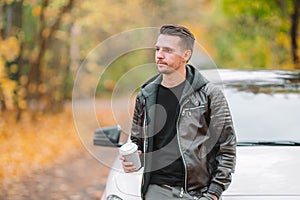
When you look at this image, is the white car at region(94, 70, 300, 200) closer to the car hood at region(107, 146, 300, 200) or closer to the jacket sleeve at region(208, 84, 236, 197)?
the car hood at region(107, 146, 300, 200)

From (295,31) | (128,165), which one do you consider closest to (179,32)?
(128,165)

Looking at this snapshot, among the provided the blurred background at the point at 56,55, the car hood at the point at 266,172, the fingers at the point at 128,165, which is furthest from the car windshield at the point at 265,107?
the fingers at the point at 128,165

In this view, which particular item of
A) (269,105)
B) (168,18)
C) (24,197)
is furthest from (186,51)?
(168,18)

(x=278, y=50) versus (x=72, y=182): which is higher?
(x=278, y=50)

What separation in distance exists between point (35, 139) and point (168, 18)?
58.3 ft

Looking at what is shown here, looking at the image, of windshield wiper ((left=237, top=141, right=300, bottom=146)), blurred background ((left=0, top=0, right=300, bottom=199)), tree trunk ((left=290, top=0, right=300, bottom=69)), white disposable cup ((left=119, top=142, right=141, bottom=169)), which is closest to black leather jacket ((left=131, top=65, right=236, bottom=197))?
white disposable cup ((left=119, top=142, right=141, bottom=169))

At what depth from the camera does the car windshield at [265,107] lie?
5.50 metres

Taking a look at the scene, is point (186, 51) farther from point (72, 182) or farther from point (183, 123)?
A: point (72, 182)

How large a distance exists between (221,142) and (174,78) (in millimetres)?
464

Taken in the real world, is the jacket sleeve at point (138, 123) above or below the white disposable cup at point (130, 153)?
above

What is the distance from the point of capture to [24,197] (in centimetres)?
923

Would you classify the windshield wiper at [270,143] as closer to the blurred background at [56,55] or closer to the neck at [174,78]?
the neck at [174,78]

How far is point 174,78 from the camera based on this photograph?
4.09m

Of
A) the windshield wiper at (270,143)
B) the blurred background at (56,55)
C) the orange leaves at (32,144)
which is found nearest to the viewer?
the windshield wiper at (270,143)
